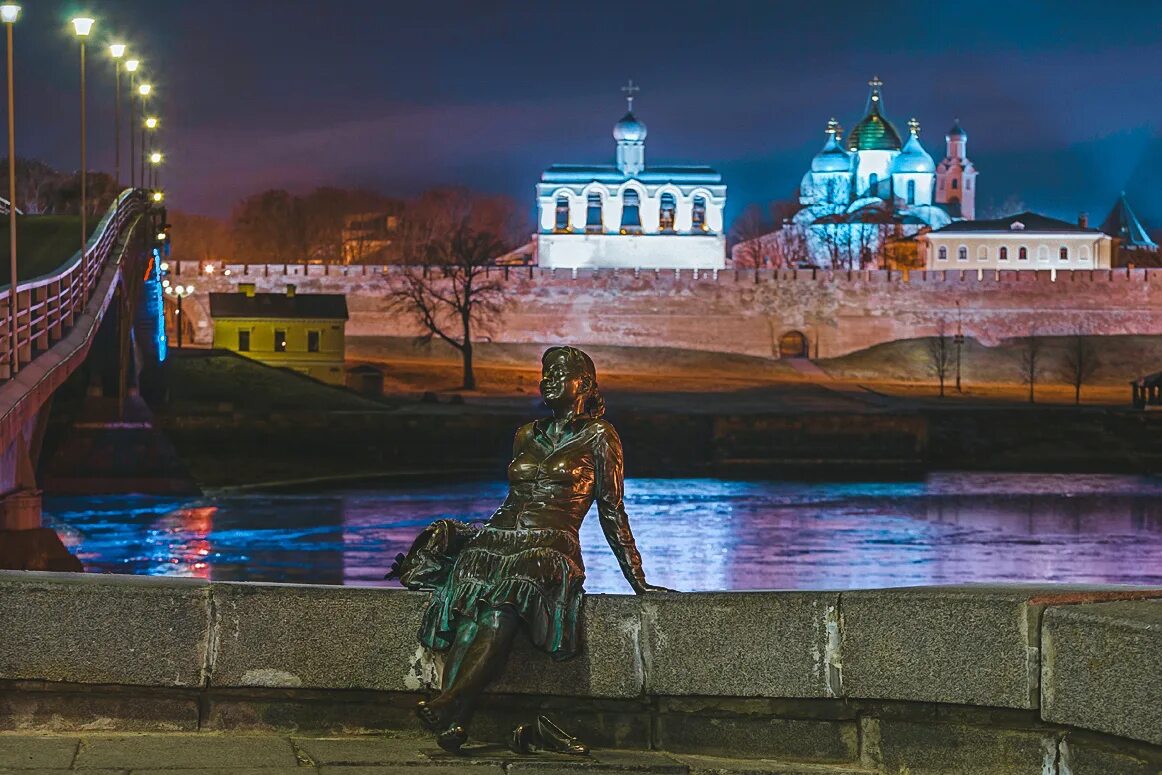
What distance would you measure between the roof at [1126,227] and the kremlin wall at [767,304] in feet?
126

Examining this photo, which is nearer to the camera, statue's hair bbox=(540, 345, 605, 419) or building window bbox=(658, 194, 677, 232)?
statue's hair bbox=(540, 345, 605, 419)

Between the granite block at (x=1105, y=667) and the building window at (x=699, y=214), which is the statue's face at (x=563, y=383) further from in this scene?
the building window at (x=699, y=214)

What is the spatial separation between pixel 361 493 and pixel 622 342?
2890cm

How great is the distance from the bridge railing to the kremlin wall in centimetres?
3239

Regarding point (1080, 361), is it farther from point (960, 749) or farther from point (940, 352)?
point (960, 749)

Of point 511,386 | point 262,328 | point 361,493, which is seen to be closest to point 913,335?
point 511,386

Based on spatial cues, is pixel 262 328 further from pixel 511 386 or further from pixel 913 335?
pixel 913 335

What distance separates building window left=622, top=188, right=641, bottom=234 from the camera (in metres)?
71.8

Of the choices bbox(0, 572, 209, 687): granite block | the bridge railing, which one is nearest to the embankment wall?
bbox(0, 572, 209, 687): granite block

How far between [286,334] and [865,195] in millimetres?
42393

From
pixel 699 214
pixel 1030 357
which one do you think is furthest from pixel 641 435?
pixel 699 214

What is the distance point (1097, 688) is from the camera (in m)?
4.33

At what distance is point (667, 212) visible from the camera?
72.6 m

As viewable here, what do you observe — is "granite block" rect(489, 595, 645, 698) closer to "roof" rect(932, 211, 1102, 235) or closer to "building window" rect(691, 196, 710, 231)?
"building window" rect(691, 196, 710, 231)
